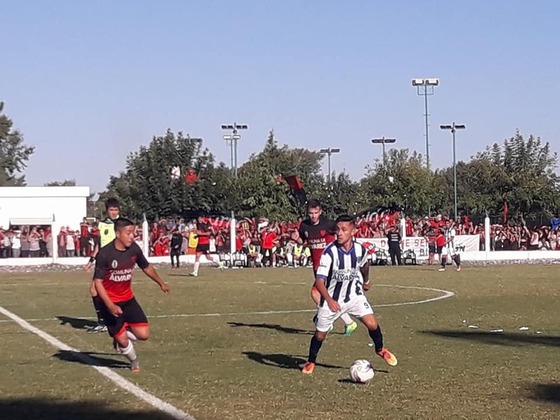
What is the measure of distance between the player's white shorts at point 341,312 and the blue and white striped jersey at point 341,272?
2.3 inches

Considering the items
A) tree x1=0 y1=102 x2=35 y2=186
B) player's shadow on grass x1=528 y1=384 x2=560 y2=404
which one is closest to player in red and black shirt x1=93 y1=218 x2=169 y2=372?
player's shadow on grass x1=528 y1=384 x2=560 y2=404

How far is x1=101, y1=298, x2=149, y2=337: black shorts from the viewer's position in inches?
449

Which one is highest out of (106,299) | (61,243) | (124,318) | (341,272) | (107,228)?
(61,243)

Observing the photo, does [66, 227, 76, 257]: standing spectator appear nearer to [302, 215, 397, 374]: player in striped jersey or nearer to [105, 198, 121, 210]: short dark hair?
[105, 198, 121, 210]: short dark hair

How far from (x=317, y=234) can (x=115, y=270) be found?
4716 millimetres

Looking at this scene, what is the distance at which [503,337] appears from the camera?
14.8 m

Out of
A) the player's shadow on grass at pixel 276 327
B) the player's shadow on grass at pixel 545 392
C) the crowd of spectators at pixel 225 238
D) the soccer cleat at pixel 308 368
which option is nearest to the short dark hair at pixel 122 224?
the soccer cleat at pixel 308 368

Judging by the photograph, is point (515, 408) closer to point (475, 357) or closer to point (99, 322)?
point (475, 357)

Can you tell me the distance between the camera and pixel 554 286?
85.5 feet

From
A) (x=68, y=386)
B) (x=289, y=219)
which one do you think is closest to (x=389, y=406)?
(x=68, y=386)

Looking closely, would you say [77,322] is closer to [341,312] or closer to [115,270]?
[115,270]

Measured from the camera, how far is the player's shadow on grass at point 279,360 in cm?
1202

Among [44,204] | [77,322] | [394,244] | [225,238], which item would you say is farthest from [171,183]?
[77,322]

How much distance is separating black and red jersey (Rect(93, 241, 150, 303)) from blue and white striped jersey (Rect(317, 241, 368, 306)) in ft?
7.27
